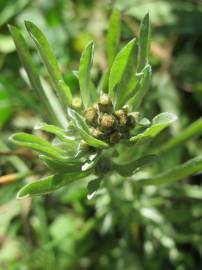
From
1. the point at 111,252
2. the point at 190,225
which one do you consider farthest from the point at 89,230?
the point at 190,225

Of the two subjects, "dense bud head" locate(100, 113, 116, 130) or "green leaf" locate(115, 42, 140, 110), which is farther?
"green leaf" locate(115, 42, 140, 110)

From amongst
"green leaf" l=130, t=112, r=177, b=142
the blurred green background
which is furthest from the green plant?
the blurred green background

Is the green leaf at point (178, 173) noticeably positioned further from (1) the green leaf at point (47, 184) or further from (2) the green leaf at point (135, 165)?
(1) the green leaf at point (47, 184)

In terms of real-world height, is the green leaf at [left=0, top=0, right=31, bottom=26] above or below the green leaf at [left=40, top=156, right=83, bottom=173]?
above

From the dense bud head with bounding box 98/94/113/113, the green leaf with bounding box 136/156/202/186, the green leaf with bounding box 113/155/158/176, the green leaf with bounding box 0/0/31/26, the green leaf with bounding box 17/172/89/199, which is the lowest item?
the green leaf with bounding box 136/156/202/186

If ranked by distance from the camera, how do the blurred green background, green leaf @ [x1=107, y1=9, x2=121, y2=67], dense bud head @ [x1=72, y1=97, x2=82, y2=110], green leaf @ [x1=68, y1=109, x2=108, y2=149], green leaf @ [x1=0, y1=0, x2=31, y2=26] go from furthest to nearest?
green leaf @ [x1=0, y1=0, x2=31, y2=26]
the blurred green background
green leaf @ [x1=107, y1=9, x2=121, y2=67]
dense bud head @ [x1=72, y1=97, x2=82, y2=110]
green leaf @ [x1=68, y1=109, x2=108, y2=149]

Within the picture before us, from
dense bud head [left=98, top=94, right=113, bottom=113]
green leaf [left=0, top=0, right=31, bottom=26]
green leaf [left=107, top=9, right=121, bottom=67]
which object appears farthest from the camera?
green leaf [left=0, top=0, right=31, bottom=26]

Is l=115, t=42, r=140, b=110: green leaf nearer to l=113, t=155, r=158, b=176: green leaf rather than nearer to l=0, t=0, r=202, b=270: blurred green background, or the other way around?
l=113, t=155, r=158, b=176: green leaf

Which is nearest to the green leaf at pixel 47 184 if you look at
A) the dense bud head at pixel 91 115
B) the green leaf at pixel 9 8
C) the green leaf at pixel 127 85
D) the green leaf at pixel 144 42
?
the dense bud head at pixel 91 115
